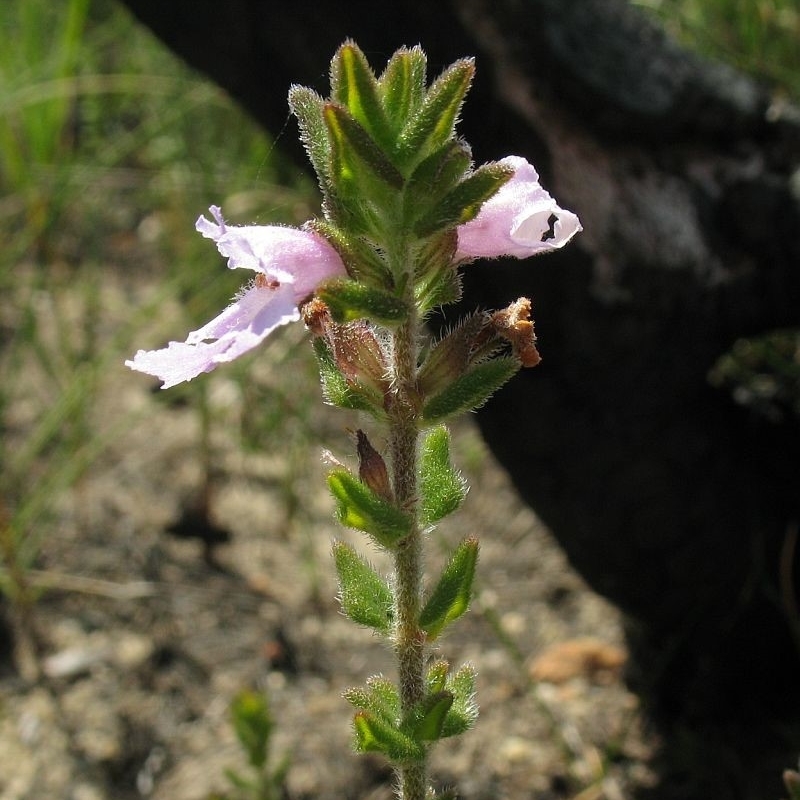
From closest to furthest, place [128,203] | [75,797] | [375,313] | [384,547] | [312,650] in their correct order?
[375,313]
[384,547]
[75,797]
[312,650]
[128,203]

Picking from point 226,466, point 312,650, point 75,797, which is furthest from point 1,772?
point 226,466

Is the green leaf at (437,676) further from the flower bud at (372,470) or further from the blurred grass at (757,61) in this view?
the blurred grass at (757,61)

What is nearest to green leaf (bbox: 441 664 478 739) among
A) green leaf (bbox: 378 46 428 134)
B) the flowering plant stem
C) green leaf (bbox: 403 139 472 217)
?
the flowering plant stem

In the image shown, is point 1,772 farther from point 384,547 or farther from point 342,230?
point 342,230

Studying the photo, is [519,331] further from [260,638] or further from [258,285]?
[260,638]

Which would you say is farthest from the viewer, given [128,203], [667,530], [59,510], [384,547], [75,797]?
[128,203]
